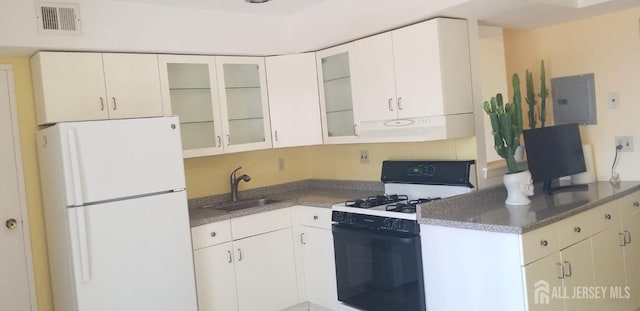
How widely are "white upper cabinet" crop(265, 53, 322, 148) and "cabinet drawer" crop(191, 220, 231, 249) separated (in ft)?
2.94

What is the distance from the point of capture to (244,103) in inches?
155

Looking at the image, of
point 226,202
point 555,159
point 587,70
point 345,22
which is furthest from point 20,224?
point 587,70

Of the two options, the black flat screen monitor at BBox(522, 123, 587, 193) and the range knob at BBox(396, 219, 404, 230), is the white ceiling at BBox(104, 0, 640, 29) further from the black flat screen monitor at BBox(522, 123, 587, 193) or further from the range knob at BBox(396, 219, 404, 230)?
the range knob at BBox(396, 219, 404, 230)

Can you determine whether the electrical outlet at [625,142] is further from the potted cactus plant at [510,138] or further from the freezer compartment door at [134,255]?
the freezer compartment door at [134,255]

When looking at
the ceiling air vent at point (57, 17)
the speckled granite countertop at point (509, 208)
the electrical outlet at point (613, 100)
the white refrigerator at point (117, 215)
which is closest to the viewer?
the speckled granite countertop at point (509, 208)

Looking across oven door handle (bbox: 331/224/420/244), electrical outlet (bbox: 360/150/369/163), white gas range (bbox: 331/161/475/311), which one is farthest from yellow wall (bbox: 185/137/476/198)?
oven door handle (bbox: 331/224/420/244)

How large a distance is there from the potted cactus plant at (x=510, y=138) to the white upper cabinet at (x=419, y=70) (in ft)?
0.98

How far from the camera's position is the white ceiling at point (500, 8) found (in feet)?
9.77

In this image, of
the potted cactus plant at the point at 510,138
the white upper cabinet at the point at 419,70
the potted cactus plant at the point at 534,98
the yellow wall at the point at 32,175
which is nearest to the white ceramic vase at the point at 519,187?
the potted cactus plant at the point at 510,138

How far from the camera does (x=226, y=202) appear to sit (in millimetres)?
4059

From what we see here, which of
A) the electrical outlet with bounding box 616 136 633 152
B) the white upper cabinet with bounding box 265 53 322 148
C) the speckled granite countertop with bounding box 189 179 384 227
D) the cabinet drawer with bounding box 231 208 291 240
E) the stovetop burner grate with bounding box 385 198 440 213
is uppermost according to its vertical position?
the white upper cabinet with bounding box 265 53 322 148

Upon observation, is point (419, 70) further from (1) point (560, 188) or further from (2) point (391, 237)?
(1) point (560, 188)

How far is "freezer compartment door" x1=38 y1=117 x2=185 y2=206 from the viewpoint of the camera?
273 centimetres

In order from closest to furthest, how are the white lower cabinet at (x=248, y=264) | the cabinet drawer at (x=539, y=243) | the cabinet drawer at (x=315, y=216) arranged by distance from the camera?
the cabinet drawer at (x=539, y=243), the white lower cabinet at (x=248, y=264), the cabinet drawer at (x=315, y=216)
